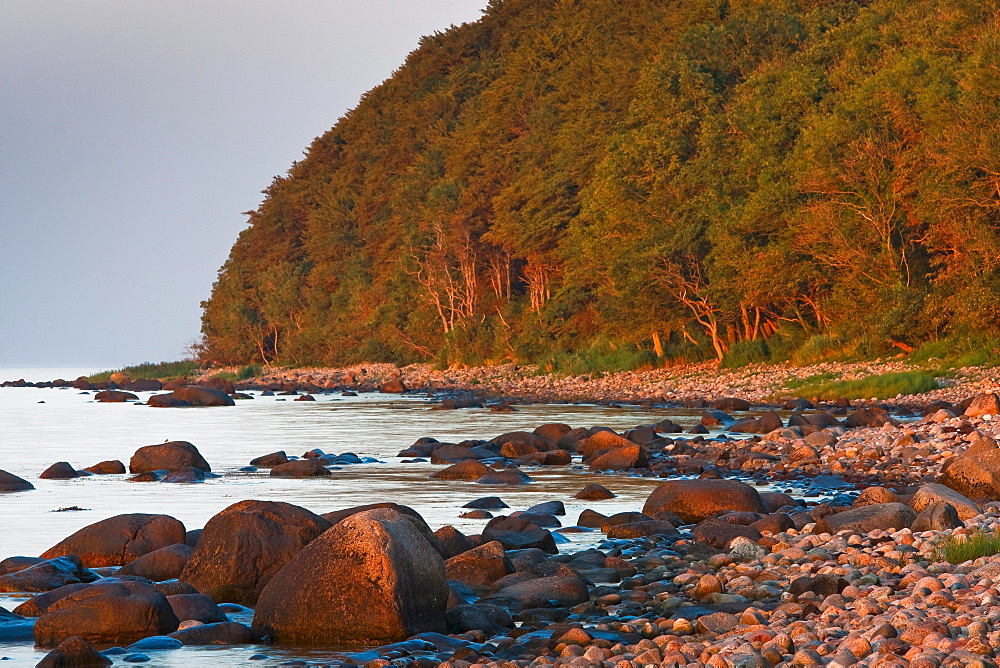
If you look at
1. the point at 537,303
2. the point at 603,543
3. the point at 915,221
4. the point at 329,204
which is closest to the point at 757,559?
the point at 603,543

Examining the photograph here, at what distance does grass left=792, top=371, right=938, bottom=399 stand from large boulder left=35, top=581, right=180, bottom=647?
2387 centimetres

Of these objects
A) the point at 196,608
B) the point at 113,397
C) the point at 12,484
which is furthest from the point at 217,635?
the point at 113,397

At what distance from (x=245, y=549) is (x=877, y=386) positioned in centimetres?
2342

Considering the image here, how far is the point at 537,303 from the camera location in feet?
176

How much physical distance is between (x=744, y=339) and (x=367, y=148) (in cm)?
5046

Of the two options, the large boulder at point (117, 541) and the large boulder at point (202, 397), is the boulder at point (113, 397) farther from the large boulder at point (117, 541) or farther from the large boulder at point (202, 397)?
the large boulder at point (117, 541)

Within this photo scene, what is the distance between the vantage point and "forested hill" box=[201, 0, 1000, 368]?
31078mm

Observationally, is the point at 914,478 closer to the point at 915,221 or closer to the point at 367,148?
the point at 915,221

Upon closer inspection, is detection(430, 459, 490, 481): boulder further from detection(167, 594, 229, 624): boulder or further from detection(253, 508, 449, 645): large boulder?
detection(253, 508, 449, 645): large boulder

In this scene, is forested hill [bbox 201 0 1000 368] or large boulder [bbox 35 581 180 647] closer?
large boulder [bbox 35 581 180 647]

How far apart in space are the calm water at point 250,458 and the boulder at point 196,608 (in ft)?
1.95

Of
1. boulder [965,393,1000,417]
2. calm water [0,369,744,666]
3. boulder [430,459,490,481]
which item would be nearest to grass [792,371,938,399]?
calm water [0,369,744,666]

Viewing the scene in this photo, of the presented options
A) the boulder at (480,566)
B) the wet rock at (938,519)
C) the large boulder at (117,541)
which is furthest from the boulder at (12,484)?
the wet rock at (938,519)

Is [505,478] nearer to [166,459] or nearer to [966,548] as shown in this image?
[166,459]
